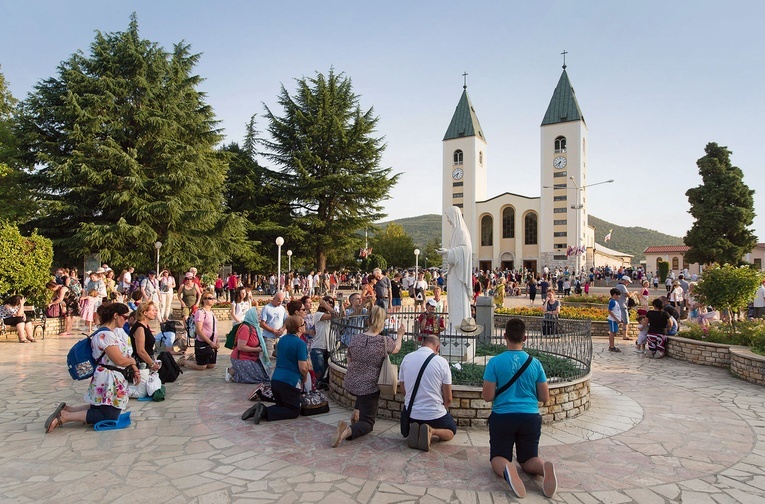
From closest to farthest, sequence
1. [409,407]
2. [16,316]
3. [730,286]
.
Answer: [409,407], [730,286], [16,316]


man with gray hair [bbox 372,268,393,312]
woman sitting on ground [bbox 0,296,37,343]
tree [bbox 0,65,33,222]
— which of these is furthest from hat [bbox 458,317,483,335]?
Answer: tree [bbox 0,65,33,222]

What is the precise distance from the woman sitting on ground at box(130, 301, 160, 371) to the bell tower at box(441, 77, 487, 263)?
57599 millimetres

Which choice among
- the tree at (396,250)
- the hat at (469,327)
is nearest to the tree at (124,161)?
the hat at (469,327)

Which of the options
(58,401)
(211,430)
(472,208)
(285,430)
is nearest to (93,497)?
(211,430)

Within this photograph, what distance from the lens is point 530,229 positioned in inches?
2549

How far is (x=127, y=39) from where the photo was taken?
27547 millimetres

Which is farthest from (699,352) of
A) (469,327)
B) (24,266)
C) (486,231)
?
(486,231)

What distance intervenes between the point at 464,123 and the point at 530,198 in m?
13.1

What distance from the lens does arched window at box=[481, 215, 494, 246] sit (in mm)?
66875

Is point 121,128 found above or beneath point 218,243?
above

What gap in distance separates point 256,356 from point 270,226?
87.6 feet

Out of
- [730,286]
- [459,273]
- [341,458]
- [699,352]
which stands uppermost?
[459,273]

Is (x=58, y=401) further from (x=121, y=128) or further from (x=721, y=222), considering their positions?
(x=721, y=222)

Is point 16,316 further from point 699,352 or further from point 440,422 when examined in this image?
point 699,352
